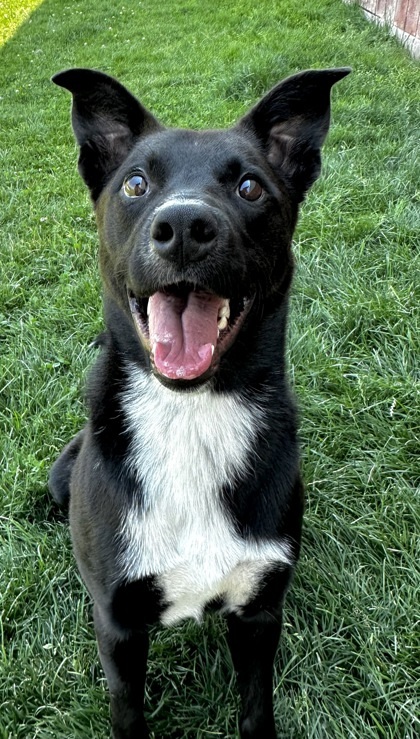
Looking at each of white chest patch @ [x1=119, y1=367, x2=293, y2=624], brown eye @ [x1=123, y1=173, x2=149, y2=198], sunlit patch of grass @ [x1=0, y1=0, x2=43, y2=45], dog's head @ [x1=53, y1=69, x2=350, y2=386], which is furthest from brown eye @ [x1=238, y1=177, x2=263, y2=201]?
sunlit patch of grass @ [x1=0, y1=0, x2=43, y2=45]

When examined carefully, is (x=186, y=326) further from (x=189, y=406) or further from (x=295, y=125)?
(x=295, y=125)

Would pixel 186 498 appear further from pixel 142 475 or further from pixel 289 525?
pixel 289 525

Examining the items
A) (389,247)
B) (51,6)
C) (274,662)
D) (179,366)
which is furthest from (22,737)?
(51,6)

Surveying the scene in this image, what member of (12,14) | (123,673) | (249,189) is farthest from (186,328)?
(12,14)

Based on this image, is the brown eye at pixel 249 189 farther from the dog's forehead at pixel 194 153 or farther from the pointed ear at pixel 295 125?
the pointed ear at pixel 295 125

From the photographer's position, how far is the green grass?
2.07 m

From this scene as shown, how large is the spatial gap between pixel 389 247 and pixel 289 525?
7.54ft

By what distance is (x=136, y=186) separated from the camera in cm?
181

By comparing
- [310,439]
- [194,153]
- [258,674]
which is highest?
[194,153]

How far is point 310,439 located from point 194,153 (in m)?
1.40

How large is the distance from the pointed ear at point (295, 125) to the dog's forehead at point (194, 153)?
194mm

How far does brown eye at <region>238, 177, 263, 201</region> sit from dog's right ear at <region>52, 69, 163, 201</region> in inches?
16.2

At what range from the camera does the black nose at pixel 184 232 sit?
1490 mm

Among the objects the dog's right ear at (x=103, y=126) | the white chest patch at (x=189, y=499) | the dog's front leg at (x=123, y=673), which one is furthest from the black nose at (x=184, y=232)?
the dog's front leg at (x=123, y=673)
